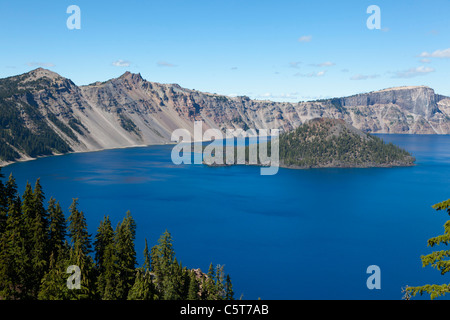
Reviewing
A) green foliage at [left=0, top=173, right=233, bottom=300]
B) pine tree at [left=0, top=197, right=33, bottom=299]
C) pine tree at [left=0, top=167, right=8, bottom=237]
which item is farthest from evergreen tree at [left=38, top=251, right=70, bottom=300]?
pine tree at [left=0, top=167, right=8, bottom=237]

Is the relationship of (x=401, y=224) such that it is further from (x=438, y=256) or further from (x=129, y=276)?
(x=438, y=256)

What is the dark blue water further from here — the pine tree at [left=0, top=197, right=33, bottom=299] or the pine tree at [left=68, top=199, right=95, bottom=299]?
the pine tree at [left=0, top=197, right=33, bottom=299]

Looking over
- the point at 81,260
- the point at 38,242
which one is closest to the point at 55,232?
the point at 38,242

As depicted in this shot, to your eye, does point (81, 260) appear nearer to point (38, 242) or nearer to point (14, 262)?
point (14, 262)
